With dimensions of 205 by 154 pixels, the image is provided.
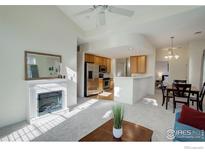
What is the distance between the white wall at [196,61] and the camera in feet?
17.4

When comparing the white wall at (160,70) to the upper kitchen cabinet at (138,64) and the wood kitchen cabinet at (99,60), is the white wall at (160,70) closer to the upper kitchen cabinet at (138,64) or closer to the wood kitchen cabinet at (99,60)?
the upper kitchen cabinet at (138,64)

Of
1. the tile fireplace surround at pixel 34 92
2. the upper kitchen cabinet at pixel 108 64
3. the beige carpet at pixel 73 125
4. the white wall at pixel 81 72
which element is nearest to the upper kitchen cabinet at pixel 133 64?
the upper kitchen cabinet at pixel 108 64

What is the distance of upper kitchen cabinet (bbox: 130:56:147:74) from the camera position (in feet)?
20.4

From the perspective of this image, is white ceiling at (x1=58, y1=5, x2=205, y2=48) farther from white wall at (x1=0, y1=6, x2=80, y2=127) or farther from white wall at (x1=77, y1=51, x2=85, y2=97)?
white wall at (x1=77, y1=51, x2=85, y2=97)

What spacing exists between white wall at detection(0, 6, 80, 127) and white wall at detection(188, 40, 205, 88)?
605 centimetres

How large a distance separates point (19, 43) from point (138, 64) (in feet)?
17.7

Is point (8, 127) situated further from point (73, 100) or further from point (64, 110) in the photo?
point (73, 100)

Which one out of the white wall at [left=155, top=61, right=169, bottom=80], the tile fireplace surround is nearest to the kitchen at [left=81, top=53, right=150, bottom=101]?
the tile fireplace surround

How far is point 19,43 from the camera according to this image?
284 centimetres

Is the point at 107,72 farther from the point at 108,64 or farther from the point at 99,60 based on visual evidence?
the point at 99,60

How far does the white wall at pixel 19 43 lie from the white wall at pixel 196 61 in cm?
605

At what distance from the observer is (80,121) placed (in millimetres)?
2883
